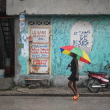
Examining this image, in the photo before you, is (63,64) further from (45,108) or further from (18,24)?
(45,108)

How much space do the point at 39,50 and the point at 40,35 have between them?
28.2 inches

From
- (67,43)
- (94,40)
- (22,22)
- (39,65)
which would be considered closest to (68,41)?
(67,43)

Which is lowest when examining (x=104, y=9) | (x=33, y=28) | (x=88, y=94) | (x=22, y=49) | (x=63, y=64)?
(x=88, y=94)

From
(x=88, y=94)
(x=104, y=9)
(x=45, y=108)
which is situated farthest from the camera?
(x=104, y=9)

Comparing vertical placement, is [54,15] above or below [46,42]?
above

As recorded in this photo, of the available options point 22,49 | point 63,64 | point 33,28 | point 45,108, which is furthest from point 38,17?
point 45,108

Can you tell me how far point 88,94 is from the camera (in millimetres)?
9594

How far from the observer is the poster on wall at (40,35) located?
11328 millimetres

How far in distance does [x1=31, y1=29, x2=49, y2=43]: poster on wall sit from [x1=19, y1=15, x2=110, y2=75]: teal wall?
33 cm

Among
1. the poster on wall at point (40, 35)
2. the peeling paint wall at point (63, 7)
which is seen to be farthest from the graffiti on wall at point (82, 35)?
the poster on wall at point (40, 35)

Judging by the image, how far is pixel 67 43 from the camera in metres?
11.3

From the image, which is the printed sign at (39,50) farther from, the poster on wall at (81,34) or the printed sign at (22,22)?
the poster on wall at (81,34)

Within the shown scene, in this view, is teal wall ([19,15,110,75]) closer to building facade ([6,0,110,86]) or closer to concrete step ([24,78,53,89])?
building facade ([6,0,110,86])

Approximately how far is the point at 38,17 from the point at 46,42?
4.09ft
